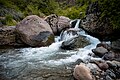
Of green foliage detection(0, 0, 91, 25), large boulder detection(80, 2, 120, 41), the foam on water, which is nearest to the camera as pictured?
the foam on water

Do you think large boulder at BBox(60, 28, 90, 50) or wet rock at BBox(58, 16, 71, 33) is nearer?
large boulder at BBox(60, 28, 90, 50)

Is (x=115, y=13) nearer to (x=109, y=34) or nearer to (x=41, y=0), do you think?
(x=109, y=34)

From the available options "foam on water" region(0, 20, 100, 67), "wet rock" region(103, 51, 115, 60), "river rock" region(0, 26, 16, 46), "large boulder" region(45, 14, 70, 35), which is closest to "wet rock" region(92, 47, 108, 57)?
"wet rock" region(103, 51, 115, 60)

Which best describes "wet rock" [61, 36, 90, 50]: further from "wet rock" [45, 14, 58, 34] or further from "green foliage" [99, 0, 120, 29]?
"wet rock" [45, 14, 58, 34]

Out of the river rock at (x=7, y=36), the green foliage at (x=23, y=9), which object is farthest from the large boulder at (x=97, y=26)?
the green foliage at (x=23, y=9)

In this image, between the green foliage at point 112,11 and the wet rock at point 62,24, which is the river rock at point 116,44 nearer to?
the green foliage at point 112,11

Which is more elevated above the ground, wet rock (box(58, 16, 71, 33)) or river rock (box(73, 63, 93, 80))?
wet rock (box(58, 16, 71, 33))

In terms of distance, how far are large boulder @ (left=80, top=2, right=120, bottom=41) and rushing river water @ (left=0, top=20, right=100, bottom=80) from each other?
541mm

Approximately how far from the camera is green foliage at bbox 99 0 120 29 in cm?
1339

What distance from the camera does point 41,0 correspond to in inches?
1078

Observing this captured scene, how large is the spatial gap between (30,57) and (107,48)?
15.4 feet

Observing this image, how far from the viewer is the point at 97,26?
15297 mm

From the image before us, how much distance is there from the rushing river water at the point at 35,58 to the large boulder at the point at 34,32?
60 centimetres

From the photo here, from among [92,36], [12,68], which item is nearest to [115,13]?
[92,36]
